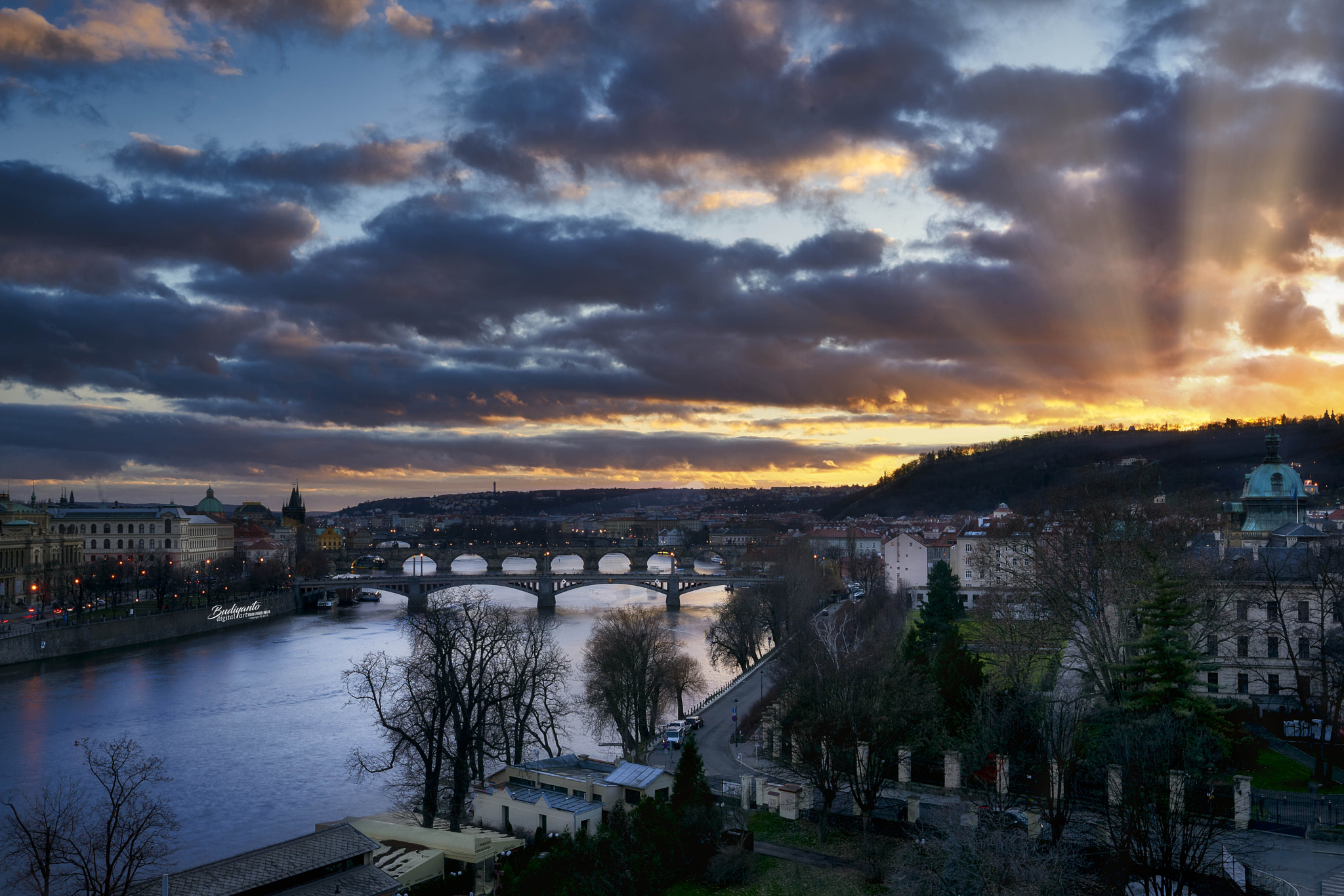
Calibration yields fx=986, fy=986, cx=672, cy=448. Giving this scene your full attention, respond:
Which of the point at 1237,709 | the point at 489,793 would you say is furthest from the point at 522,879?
the point at 1237,709

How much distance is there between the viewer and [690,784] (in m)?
13.6

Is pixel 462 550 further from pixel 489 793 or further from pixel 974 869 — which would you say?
pixel 974 869

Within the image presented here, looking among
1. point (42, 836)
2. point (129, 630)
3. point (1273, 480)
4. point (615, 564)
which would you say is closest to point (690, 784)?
point (42, 836)

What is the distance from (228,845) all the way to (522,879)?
7.99m

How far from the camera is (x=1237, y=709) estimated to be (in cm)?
1927

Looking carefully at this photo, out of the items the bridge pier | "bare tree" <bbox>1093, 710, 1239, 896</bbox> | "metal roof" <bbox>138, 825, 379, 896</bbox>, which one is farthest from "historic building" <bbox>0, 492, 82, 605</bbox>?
"bare tree" <bbox>1093, 710, 1239, 896</bbox>

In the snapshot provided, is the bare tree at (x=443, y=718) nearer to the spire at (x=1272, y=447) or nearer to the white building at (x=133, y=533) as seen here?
the spire at (x=1272, y=447)

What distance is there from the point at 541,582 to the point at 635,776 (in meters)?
41.0

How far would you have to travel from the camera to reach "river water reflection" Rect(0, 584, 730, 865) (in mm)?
18562

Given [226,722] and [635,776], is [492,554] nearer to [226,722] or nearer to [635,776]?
[226,722]

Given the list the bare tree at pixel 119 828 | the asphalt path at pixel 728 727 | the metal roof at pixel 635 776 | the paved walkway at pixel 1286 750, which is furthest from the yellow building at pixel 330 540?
the paved walkway at pixel 1286 750

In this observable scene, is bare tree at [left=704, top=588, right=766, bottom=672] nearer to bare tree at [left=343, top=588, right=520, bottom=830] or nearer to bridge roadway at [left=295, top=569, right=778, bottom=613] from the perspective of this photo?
bare tree at [left=343, top=588, right=520, bottom=830]

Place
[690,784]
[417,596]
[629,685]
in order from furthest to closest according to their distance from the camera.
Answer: [417,596]
[629,685]
[690,784]

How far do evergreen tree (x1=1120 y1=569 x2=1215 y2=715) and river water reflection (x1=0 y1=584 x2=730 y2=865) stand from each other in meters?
11.8
